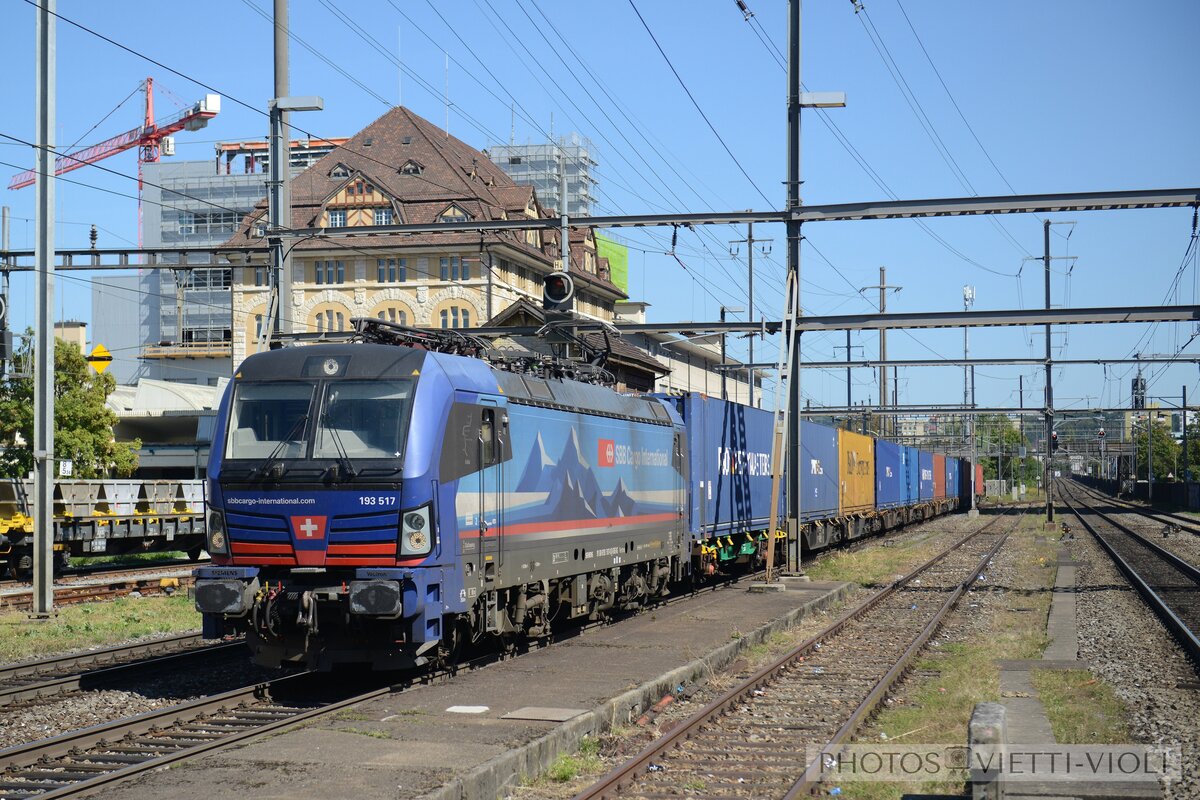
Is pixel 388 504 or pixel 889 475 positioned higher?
pixel 388 504

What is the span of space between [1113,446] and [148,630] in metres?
138

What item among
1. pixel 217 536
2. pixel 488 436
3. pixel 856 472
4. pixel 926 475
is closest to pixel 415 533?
pixel 488 436

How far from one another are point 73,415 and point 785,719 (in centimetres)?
3197

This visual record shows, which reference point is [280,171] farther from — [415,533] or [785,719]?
[785,719]

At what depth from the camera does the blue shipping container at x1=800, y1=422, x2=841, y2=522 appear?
30.8 m

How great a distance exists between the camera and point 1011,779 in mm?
8383

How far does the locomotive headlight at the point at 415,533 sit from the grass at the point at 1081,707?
5.80 m

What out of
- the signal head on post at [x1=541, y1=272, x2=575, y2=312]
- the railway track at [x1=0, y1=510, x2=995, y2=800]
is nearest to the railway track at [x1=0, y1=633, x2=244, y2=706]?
the railway track at [x1=0, y1=510, x2=995, y2=800]

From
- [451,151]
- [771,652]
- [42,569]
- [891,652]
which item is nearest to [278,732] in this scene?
[771,652]

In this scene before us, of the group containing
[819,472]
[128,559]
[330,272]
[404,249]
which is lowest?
[128,559]

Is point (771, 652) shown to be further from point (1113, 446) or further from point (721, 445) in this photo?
point (1113, 446)

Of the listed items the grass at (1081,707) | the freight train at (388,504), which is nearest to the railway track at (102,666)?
the freight train at (388,504)

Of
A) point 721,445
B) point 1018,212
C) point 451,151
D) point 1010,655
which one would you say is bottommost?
point 1010,655

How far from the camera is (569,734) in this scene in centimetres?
1016
